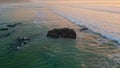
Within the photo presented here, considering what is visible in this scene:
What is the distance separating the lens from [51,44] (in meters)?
16.5

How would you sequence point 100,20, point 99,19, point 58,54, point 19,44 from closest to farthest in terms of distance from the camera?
point 58,54 < point 19,44 < point 100,20 < point 99,19

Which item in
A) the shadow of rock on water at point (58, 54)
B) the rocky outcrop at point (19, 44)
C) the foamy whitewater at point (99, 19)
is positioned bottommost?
the foamy whitewater at point (99, 19)

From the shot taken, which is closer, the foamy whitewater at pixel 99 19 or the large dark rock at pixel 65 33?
the large dark rock at pixel 65 33

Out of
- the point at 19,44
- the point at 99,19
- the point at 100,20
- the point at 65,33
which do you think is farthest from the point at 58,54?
the point at 99,19

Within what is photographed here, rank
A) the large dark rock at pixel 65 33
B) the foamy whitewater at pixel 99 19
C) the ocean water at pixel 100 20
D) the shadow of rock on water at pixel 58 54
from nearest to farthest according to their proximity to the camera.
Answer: the shadow of rock on water at pixel 58 54, the large dark rock at pixel 65 33, the ocean water at pixel 100 20, the foamy whitewater at pixel 99 19

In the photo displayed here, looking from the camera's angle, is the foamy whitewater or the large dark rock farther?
the foamy whitewater

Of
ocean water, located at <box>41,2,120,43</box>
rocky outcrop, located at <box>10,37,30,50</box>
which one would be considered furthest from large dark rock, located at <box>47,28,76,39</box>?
ocean water, located at <box>41,2,120,43</box>

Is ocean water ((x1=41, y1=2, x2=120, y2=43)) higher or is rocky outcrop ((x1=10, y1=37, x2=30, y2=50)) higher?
rocky outcrop ((x1=10, y1=37, x2=30, y2=50))

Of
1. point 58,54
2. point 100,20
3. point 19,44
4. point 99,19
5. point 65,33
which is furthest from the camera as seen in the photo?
point 99,19

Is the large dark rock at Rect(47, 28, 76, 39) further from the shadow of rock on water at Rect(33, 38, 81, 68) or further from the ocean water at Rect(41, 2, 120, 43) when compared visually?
the ocean water at Rect(41, 2, 120, 43)

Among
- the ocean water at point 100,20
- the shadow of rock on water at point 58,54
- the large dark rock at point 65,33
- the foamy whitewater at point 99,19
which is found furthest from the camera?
the foamy whitewater at point 99,19

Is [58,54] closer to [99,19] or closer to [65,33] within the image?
[65,33]

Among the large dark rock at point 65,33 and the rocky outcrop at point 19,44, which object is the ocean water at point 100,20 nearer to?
the large dark rock at point 65,33

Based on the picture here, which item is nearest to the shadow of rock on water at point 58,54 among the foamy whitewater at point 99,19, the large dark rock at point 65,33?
the large dark rock at point 65,33
